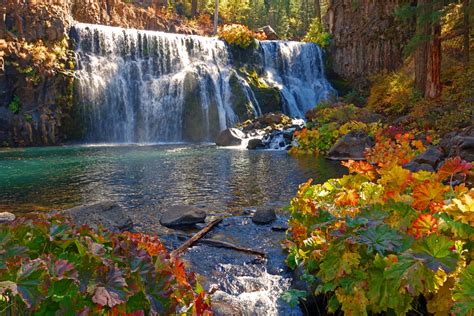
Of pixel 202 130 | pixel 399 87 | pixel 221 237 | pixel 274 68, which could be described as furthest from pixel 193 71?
pixel 221 237

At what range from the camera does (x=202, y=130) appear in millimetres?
24578

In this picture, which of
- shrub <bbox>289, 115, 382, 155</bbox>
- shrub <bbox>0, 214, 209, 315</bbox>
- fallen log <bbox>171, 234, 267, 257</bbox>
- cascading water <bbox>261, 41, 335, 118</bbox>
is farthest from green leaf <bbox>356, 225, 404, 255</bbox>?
cascading water <bbox>261, 41, 335, 118</bbox>

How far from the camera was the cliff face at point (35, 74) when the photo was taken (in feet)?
67.7

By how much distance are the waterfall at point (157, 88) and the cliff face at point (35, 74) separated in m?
0.84

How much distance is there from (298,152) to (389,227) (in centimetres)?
1348

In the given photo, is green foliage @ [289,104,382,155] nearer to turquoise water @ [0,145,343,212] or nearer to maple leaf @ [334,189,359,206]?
turquoise water @ [0,145,343,212]

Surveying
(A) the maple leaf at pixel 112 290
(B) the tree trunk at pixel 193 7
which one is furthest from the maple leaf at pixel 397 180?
(B) the tree trunk at pixel 193 7

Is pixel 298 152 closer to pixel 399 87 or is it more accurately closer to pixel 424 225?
pixel 399 87

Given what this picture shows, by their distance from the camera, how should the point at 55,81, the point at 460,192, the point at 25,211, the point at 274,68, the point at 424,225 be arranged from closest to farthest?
the point at 424,225 < the point at 460,192 < the point at 25,211 < the point at 55,81 < the point at 274,68

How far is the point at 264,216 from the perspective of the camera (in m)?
6.64

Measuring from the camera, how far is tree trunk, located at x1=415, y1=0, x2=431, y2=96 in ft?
47.3

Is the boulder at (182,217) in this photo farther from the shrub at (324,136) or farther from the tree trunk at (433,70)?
the tree trunk at (433,70)

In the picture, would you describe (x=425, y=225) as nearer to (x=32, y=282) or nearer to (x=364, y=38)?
(x=32, y=282)

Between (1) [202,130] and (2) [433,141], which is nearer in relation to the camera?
(2) [433,141]
